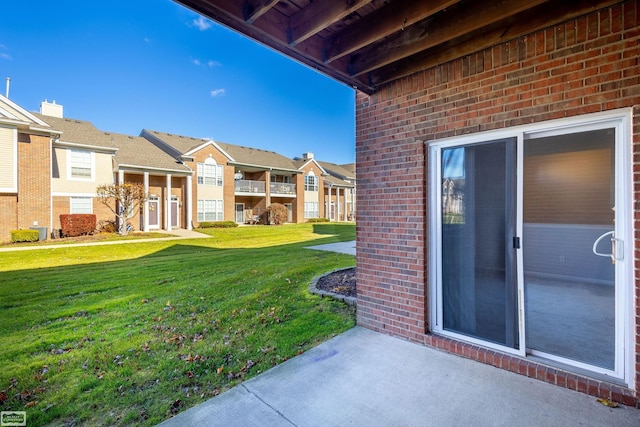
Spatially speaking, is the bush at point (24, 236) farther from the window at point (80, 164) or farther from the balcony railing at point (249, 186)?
the balcony railing at point (249, 186)

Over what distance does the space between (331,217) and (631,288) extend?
32009 mm

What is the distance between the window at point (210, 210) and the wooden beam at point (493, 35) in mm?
21442

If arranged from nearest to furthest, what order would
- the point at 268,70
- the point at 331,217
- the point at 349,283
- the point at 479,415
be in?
the point at 479,415 < the point at 349,283 < the point at 268,70 < the point at 331,217

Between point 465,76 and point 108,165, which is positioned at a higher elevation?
point 108,165

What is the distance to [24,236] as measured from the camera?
13.5m

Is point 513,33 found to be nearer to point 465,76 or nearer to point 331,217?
point 465,76

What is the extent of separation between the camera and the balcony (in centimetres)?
2519

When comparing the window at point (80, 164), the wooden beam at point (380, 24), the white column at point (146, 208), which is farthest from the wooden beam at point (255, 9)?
the window at point (80, 164)

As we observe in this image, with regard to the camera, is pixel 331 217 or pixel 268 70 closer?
pixel 268 70

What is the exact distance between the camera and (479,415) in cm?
215

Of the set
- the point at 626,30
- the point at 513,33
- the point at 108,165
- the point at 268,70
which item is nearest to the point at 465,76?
the point at 513,33

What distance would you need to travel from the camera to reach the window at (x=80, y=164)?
17016 mm
